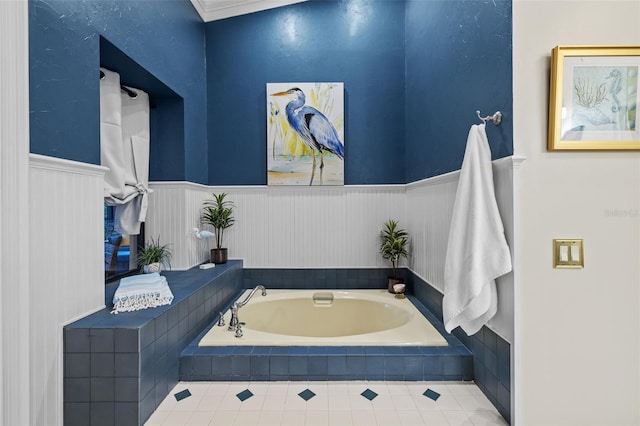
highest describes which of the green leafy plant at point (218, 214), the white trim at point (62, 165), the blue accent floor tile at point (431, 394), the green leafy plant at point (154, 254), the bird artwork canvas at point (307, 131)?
the bird artwork canvas at point (307, 131)

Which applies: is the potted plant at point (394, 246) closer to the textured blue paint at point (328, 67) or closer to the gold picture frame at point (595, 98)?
the textured blue paint at point (328, 67)

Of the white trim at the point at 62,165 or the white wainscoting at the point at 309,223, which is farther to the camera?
the white wainscoting at the point at 309,223

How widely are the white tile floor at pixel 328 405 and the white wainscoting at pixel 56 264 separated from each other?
1.44 feet

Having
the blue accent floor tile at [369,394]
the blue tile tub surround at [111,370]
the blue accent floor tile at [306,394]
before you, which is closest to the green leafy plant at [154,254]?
the blue tile tub surround at [111,370]

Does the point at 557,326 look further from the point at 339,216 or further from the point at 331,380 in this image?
the point at 339,216

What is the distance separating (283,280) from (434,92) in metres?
1.98

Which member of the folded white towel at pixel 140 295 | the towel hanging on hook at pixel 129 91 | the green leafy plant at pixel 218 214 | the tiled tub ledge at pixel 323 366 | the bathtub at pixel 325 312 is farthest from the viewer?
the green leafy plant at pixel 218 214

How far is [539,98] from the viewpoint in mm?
1308

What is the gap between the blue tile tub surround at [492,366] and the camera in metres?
1.36

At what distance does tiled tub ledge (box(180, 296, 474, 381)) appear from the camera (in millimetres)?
1652

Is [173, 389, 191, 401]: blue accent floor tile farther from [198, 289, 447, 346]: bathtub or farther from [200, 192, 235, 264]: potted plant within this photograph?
[200, 192, 235, 264]: potted plant

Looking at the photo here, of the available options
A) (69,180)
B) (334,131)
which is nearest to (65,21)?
(69,180)

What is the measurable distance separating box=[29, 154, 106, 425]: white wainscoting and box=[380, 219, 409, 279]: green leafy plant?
2029mm

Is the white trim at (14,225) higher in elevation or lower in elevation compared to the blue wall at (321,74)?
lower
